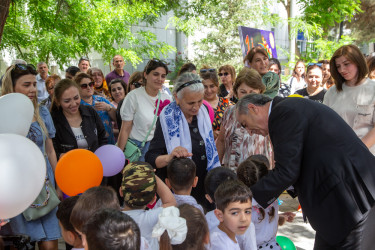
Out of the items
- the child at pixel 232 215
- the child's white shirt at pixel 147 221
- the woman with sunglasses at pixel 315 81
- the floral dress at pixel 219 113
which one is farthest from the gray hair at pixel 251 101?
the woman with sunglasses at pixel 315 81

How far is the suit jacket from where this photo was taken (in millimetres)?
2100

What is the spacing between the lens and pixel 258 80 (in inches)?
137

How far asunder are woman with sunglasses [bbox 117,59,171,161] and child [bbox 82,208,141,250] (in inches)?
93.3

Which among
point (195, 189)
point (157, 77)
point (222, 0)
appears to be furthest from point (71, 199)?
point (222, 0)

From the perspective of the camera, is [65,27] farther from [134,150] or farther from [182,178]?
[182,178]

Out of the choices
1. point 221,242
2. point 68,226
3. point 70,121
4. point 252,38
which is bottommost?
point 221,242

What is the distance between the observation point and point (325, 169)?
2105 mm

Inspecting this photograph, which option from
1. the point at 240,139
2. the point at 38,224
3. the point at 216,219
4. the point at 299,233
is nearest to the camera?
the point at 216,219

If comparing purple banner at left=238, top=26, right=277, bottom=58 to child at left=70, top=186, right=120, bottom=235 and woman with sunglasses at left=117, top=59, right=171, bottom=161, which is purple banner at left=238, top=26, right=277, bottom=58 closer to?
woman with sunglasses at left=117, top=59, right=171, bottom=161

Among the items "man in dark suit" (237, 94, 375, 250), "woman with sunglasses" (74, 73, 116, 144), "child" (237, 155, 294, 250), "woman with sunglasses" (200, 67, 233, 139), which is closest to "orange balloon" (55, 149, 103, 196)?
"child" (237, 155, 294, 250)

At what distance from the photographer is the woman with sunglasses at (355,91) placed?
10.8 ft

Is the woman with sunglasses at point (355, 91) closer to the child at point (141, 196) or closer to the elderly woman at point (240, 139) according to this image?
the elderly woman at point (240, 139)

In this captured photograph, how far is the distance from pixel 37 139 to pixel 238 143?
1750 millimetres

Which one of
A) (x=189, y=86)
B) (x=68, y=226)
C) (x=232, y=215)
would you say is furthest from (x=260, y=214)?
(x=68, y=226)
